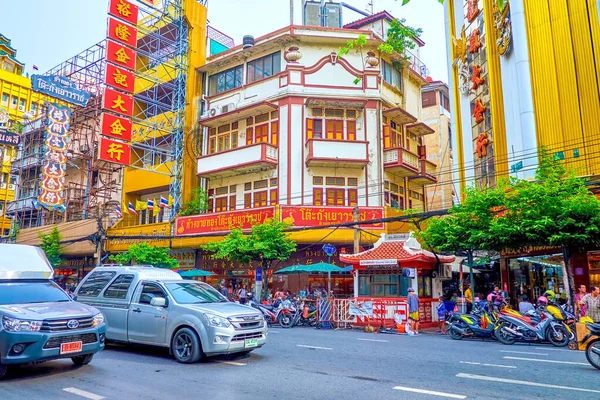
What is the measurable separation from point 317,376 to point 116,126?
22.4 meters

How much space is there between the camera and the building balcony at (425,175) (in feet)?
92.9

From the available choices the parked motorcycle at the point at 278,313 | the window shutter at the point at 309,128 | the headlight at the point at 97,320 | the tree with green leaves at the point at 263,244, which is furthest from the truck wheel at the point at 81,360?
the window shutter at the point at 309,128

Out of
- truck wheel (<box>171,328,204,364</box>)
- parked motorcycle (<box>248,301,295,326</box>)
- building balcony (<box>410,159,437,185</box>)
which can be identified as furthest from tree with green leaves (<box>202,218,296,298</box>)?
truck wheel (<box>171,328,204,364</box>)

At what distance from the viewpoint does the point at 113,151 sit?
26672 millimetres

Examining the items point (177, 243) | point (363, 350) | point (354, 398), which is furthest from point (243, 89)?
point (354, 398)

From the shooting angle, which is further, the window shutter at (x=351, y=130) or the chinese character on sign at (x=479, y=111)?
the window shutter at (x=351, y=130)

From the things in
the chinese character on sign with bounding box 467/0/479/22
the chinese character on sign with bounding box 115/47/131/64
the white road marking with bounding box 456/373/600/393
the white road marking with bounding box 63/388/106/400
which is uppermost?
the chinese character on sign with bounding box 467/0/479/22

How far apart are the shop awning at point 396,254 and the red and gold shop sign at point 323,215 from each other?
155 inches

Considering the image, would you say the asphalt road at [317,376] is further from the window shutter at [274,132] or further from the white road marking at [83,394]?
the window shutter at [274,132]

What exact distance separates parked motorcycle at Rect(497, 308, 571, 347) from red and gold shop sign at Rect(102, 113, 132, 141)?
21.4 metres

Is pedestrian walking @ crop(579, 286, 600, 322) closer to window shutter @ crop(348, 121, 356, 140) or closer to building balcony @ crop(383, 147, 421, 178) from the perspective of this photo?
building balcony @ crop(383, 147, 421, 178)

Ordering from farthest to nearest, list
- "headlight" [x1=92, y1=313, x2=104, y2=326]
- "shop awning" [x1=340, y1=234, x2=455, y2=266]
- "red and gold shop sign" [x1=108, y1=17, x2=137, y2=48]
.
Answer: "red and gold shop sign" [x1=108, y1=17, x2=137, y2=48] → "shop awning" [x1=340, y1=234, x2=455, y2=266] → "headlight" [x1=92, y1=313, x2=104, y2=326]

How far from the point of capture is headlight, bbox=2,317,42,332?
725cm

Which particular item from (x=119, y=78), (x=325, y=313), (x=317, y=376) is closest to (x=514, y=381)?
(x=317, y=376)
